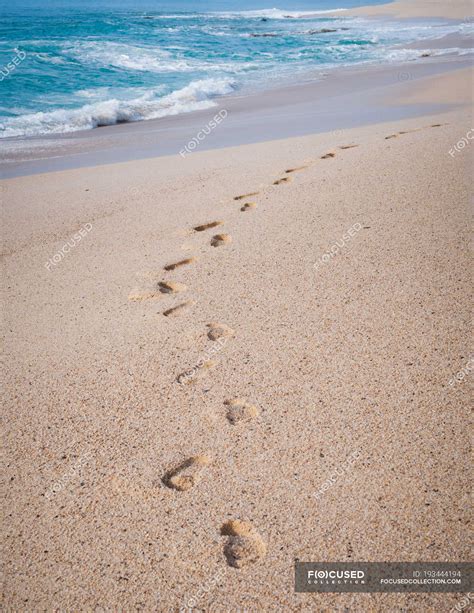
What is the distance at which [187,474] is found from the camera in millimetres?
1714

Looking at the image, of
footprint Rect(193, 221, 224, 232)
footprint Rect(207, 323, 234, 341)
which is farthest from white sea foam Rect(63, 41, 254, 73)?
footprint Rect(207, 323, 234, 341)

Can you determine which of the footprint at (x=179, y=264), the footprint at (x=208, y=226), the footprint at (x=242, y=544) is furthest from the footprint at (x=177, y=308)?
the footprint at (x=242, y=544)

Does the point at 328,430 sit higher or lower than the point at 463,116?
lower

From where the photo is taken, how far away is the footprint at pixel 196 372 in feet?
7.00

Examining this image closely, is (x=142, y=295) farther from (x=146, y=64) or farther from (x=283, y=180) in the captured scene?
(x=146, y=64)

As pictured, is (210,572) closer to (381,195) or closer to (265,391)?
(265,391)

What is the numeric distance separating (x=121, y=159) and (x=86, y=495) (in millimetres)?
4603

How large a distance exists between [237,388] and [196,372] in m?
0.22

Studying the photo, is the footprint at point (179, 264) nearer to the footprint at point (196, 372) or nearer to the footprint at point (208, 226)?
the footprint at point (208, 226)

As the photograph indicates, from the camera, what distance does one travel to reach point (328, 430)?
1829mm

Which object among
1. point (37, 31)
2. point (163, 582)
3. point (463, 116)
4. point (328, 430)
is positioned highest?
point (37, 31)

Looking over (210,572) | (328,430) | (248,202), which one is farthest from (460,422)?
(248,202)

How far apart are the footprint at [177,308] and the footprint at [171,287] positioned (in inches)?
5.4

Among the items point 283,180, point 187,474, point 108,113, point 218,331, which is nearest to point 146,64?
point 108,113
